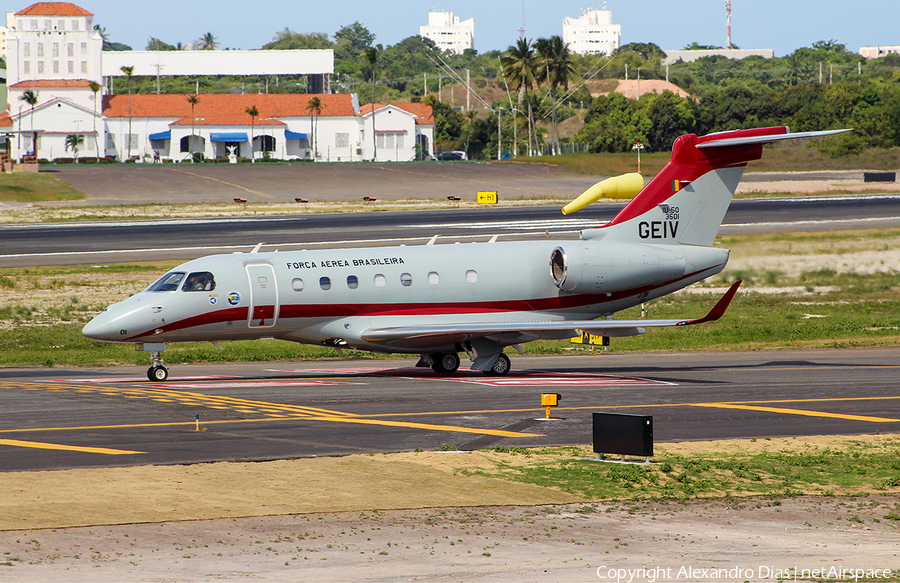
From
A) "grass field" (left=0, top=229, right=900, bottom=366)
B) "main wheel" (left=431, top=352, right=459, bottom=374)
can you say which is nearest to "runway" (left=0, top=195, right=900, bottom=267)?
"grass field" (left=0, top=229, right=900, bottom=366)

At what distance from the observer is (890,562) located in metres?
12.7

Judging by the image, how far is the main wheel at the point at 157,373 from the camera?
97.7ft

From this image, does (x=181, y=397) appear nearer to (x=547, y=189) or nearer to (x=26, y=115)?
(x=547, y=189)

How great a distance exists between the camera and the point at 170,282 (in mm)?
29578

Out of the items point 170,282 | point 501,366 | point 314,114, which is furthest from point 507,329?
point 314,114

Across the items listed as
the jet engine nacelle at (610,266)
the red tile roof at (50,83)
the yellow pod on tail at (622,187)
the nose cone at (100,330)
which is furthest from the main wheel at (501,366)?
the red tile roof at (50,83)

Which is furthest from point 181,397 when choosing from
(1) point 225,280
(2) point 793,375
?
(2) point 793,375

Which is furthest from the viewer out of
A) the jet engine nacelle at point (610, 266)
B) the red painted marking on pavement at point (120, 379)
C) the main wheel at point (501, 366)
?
the jet engine nacelle at point (610, 266)

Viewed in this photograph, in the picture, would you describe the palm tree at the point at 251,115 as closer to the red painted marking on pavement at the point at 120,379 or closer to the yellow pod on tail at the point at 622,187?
the yellow pod on tail at the point at 622,187

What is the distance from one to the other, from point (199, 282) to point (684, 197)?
16.2 m

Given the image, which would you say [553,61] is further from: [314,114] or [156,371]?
[156,371]

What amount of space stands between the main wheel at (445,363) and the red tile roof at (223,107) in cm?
12086

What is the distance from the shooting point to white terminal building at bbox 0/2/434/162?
140375 millimetres

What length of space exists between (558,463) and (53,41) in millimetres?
146702
